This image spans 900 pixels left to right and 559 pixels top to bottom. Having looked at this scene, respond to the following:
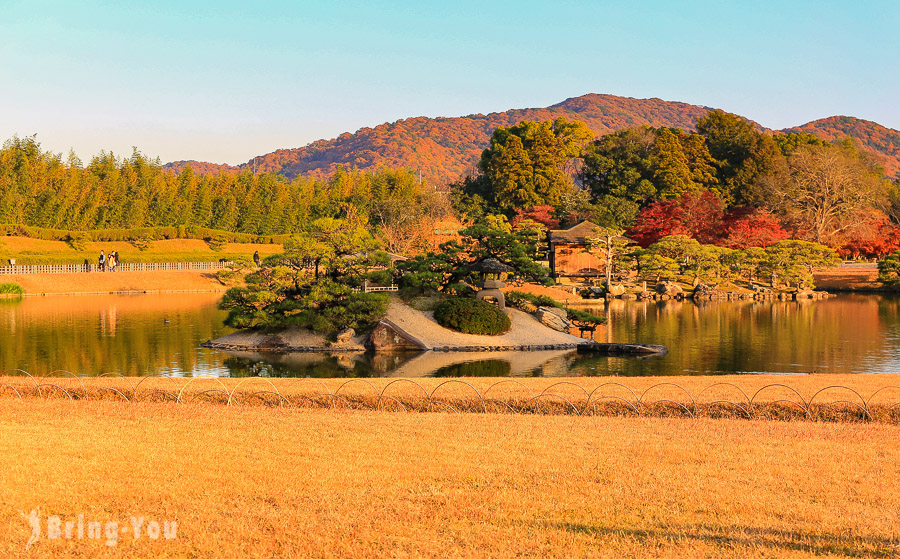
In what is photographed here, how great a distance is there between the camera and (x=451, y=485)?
6.50 m

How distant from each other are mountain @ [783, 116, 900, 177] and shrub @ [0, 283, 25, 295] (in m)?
166

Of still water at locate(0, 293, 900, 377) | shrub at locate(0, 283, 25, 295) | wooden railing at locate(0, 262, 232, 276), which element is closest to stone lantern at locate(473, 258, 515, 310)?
still water at locate(0, 293, 900, 377)

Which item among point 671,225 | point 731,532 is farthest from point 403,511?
point 671,225

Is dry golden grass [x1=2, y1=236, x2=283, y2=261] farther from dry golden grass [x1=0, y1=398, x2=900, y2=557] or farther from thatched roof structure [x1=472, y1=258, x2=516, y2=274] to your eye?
dry golden grass [x1=0, y1=398, x2=900, y2=557]

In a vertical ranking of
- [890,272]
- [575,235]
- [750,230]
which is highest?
[750,230]

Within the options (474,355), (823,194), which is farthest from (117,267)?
(823,194)

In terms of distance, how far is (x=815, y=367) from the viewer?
60.5 feet

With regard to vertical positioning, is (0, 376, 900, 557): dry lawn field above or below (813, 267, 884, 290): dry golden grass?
above

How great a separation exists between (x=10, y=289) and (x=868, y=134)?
19608cm

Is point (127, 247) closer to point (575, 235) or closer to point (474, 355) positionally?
point (575, 235)

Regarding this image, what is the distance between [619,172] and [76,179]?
44.0 meters

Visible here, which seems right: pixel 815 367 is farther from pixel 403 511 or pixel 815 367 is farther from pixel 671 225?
pixel 671 225

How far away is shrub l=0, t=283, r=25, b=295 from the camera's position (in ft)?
123

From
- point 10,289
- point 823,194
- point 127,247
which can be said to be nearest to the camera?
point 10,289
